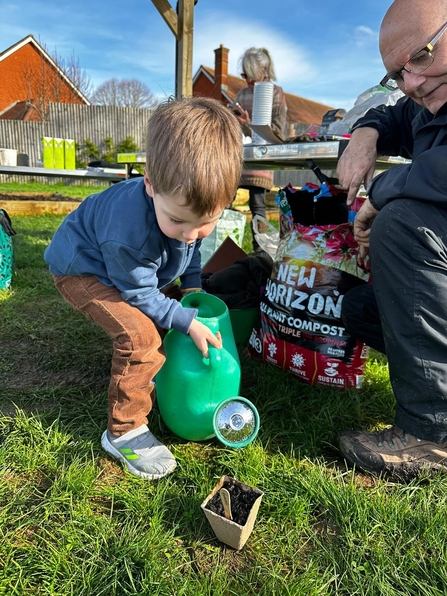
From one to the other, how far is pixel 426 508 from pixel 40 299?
96.6 inches

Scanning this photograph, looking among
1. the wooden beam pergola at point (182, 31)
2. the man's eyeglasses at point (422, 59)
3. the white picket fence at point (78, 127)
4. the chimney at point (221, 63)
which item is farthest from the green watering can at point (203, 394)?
the chimney at point (221, 63)

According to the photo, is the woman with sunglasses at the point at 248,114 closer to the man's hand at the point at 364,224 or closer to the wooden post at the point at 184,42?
the wooden post at the point at 184,42

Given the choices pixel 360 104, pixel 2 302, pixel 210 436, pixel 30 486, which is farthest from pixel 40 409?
pixel 360 104

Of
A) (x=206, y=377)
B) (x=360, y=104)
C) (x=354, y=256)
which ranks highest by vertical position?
(x=360, y=104)

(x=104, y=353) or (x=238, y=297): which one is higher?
(x=238, y=297)

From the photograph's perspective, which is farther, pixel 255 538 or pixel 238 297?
pixel 238 297

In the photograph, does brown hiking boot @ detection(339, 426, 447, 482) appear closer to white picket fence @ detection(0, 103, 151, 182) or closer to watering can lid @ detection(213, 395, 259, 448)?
watering can lid @ detection(213, 395, 259, 448)

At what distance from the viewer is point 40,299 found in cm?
287

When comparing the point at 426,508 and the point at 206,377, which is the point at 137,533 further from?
the point at 426,508

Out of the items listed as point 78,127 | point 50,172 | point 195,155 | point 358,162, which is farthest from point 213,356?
point 78,127

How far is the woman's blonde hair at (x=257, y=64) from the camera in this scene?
13.0 feet

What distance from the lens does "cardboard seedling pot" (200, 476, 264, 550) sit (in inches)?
42.3

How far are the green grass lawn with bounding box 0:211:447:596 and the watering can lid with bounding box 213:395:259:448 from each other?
7 cm

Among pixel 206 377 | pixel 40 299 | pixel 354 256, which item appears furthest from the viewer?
pixel 40 299
